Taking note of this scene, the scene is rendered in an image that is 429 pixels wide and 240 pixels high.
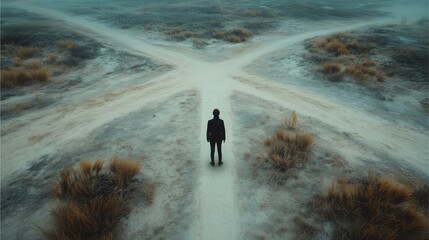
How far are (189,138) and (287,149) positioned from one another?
3.54 metres

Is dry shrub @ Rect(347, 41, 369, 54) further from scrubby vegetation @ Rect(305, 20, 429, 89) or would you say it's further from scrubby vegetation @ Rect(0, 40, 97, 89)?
scrubby vegetation @ Rect(0, 40, 97, 89)

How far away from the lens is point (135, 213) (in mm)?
6824

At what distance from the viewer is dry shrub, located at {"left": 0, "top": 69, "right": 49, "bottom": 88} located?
51.7ft

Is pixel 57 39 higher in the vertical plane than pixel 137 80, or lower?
higher

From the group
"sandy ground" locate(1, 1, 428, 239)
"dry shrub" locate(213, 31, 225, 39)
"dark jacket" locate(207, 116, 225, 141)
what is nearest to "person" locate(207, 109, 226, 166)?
"dark jacket" locate(207, 116, 225, 141)

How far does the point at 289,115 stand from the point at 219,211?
6754mm

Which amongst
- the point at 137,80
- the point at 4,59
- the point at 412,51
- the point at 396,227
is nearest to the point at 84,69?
the point at 137,80

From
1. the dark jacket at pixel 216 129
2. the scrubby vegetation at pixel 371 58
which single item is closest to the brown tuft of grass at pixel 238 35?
the scrubby vegetation at pixel 371 58

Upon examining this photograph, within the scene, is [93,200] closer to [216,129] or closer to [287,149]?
[216,129]

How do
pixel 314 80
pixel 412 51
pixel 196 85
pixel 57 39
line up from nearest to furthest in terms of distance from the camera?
pixel 196 85 → pixel 314 80 → pixel 412 51 → pixel 57 39

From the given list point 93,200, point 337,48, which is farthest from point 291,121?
point 337,48

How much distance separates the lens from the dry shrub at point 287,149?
8438mm

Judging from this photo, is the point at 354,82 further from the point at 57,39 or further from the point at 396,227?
the point at 57,39

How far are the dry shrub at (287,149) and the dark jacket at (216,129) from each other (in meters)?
1.87
